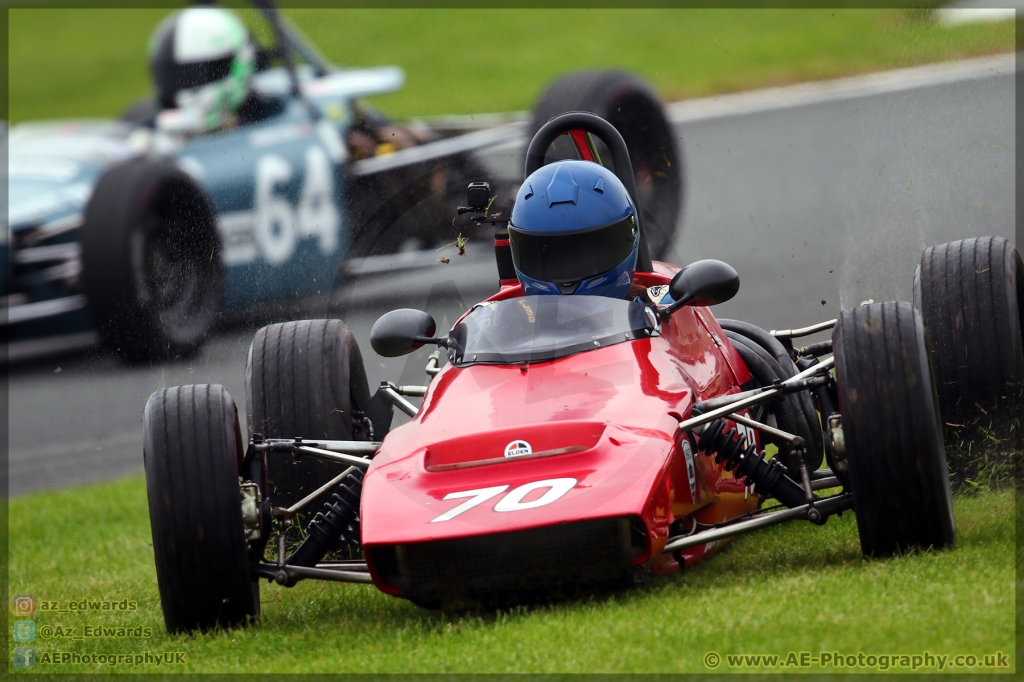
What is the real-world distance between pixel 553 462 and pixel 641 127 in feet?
23.8

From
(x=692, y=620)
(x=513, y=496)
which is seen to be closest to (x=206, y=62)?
(x=513, y=496)

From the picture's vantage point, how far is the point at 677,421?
560cm

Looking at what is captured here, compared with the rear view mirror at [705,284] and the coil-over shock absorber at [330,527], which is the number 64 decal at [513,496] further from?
the rear view mirror at [705,284]

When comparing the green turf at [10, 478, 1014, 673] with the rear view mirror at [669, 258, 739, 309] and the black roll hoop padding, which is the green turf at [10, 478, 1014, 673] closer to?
the rear view mirror at [669, 258, 739, 309]

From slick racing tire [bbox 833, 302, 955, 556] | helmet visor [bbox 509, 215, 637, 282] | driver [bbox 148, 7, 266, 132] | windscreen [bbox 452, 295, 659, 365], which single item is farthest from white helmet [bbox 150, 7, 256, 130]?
slick racing tire [bbox 833, 302, 955, 556]

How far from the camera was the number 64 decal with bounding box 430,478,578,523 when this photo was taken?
199 inches

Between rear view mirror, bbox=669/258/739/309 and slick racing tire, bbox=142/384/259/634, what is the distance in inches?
79.7

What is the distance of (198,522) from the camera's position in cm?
552

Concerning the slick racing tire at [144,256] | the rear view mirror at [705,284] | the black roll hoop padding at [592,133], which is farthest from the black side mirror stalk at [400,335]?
the slick racing tire at [144,256]

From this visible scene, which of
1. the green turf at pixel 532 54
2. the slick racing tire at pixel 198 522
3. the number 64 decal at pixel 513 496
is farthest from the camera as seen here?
the green turf at pixel 532 54

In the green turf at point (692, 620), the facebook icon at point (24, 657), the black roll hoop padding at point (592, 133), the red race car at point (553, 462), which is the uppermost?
the black roll hoop padding at point (592, 133)

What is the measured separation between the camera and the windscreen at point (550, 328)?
6090 millimetres

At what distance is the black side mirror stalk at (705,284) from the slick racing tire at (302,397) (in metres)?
1.72

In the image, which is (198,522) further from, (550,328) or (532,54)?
(532,54)
